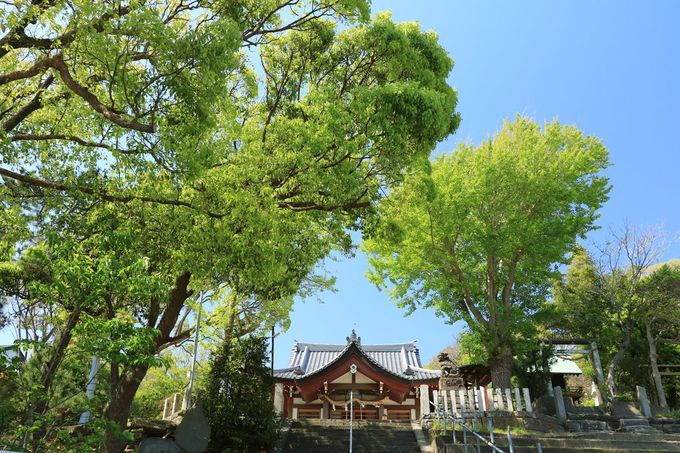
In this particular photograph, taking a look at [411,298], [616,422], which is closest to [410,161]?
[411,298]

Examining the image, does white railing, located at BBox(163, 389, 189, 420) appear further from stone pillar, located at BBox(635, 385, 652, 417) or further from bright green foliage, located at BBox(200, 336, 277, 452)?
stone pillar, located at BBox(635, 385, 652, 417)

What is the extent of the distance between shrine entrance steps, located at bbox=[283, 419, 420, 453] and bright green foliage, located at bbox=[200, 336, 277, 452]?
2.14m

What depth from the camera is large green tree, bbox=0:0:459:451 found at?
5609mm

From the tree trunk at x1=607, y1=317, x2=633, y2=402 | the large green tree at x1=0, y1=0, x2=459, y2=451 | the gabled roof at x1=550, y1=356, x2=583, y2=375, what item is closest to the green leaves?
the large green tree at x1=0, y1=0, x2=459, y2=451

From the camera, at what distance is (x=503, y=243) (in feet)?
48.6

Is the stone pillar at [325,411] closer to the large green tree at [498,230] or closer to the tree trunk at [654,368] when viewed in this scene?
the large green tree at [498,230]

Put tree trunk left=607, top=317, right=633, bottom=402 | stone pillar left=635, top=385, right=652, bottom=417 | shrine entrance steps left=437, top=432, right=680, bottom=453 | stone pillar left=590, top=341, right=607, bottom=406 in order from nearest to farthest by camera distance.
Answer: shrine entrance steps left=437, top=432, right=680, bottom=453 < stone pillar left=635, top=385, right=652, bottom=417 < tree trunk left=607, top=317, right=633, bottom=402 < stone pillar left=590, top=341, right=607, bottom=406

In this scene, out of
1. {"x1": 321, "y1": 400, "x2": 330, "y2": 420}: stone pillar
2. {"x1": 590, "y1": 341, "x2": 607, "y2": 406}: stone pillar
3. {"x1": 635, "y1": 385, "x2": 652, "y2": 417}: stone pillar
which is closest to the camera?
{"x1": 635, "y1": 385, "x2": 652, "y2": 417}: stone pillar

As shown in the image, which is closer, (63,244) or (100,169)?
(63,244)

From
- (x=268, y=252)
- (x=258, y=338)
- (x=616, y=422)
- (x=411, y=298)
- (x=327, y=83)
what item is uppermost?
(x=327, y=83)

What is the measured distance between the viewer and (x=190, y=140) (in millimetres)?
6039

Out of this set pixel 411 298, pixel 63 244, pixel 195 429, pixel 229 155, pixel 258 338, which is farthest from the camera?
pixel 411 298

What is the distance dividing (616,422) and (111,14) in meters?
18.5

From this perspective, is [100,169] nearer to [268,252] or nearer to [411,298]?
[268,252]
